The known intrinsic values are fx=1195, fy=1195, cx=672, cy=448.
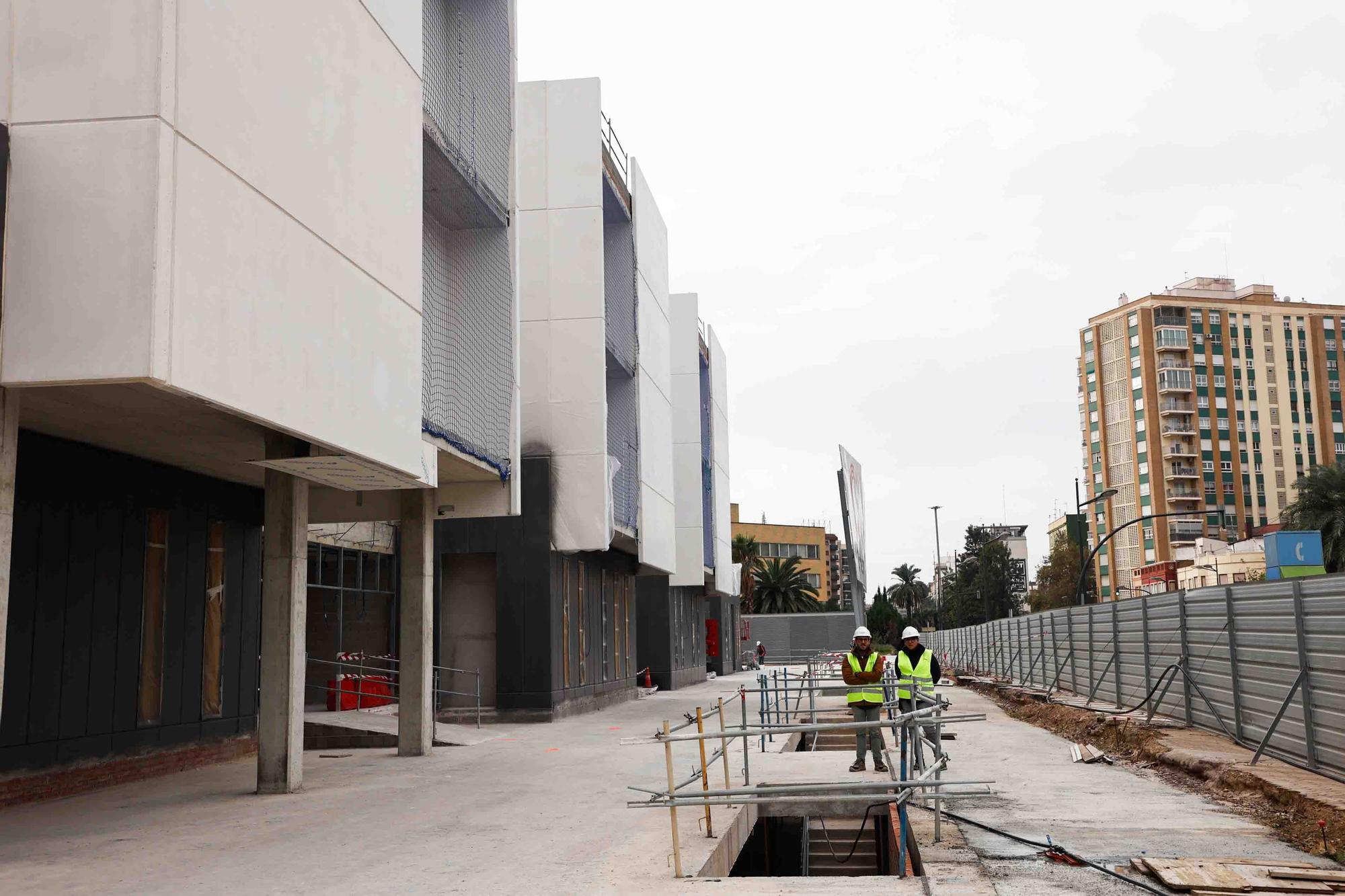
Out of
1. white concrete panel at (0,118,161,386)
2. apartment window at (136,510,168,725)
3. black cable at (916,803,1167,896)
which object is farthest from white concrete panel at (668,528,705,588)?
white concrete panel at (0,118,161,386)

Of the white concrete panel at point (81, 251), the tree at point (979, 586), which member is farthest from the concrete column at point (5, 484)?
the tree at point (979, 586)

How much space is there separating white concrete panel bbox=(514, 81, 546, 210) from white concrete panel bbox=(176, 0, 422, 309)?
42.0 ft

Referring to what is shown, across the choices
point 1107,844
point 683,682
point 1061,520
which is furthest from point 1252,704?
point 1061,520

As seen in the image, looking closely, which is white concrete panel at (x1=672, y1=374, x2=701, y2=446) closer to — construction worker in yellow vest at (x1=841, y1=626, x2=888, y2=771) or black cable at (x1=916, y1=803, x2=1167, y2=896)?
construction worker in yellow vest at (x1=841, y1=626, x2=888, y2=771)

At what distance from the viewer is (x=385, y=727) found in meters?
21.6

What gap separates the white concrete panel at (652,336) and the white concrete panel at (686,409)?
606cm

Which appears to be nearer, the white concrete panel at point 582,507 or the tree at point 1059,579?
the white concrete panel at point 582,507

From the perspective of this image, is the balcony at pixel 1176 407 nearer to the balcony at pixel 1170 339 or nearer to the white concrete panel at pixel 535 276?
the balcony at pixel 1170 339

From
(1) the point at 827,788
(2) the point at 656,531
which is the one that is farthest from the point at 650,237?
(1) the point at 827,788

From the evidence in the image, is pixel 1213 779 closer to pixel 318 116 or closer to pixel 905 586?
pixel 318 116

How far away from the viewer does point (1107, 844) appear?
33.9 feet

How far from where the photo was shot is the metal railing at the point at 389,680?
24938 millimetres

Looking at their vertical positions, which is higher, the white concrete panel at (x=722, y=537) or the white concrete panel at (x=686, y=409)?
the white concrete panel at (x=686, y=409)

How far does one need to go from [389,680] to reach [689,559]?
1890 cm
